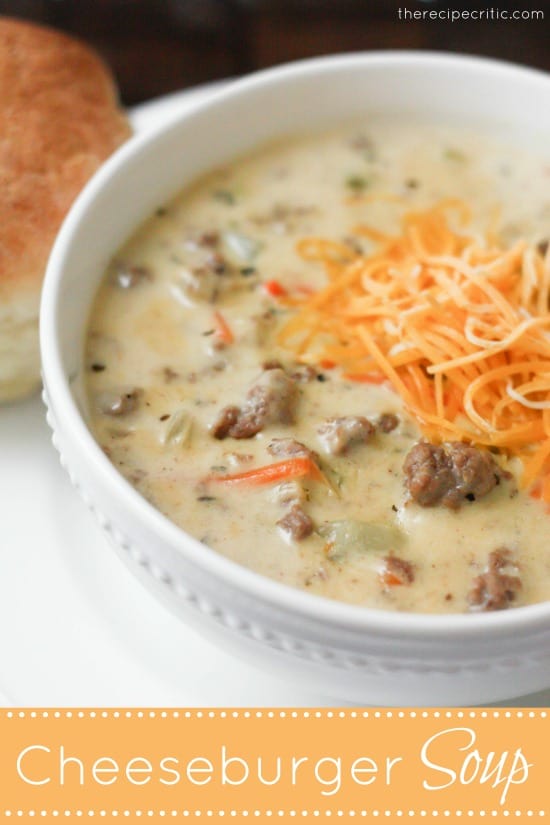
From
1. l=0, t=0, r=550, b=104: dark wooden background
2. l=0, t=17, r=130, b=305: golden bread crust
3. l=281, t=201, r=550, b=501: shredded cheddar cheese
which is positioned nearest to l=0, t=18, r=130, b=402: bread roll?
l=0, t=17, r=130, b=305: golden bread crust

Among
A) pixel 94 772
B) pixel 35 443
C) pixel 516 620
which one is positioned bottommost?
pixel 94 772

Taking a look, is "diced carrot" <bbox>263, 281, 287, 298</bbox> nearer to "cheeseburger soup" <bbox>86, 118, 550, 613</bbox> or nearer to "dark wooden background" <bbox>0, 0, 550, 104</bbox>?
"cheeseburger soup" <bbox>86, 118, 550, 613</bbox>

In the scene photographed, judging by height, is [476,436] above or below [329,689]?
above

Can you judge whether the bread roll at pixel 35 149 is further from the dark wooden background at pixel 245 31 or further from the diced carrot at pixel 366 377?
the dark wooden background at pixel 245 31

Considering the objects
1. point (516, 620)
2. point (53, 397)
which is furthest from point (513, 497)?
point (53, 397)

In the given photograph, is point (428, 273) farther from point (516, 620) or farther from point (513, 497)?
point (516, 620)

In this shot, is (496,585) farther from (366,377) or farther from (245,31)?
(245,31)
